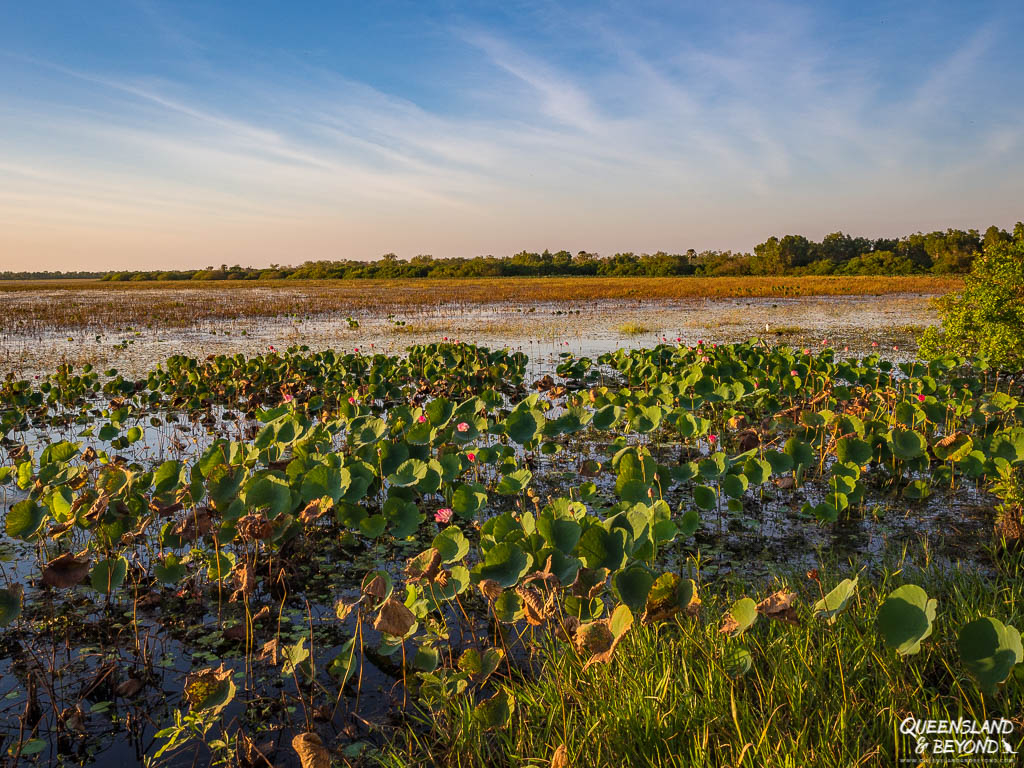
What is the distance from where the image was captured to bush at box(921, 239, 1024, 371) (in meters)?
8.25

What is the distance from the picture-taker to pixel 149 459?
611 centimetres

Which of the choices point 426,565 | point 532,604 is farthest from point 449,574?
point 532,604

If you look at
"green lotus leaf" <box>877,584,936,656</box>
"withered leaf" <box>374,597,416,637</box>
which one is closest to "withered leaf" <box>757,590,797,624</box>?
"green lotus leaf" <box>877,584,936,656</box>

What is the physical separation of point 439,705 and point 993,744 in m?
1.83

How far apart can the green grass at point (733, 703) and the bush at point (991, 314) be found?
6.96 metres

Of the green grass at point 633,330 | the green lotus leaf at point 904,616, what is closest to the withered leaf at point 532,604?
the green lotus leaf at point 904,616

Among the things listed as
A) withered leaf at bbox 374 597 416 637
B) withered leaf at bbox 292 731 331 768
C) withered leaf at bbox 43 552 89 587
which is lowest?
withered leaf at bbox 292 731 331 768

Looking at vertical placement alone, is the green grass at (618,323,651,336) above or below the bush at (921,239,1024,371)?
below

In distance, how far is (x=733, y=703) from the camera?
191cm

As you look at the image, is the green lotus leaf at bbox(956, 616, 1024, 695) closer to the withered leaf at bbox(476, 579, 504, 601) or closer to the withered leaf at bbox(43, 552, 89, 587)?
the withered leaf at bbox(476, 579, 504, 601)

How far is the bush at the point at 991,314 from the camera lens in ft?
27.1

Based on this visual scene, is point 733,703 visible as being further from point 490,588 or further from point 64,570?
point 64,570

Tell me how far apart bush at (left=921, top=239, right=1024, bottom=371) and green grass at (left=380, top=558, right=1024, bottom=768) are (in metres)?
6.96

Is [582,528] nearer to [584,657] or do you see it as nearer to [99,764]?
[584,657]
